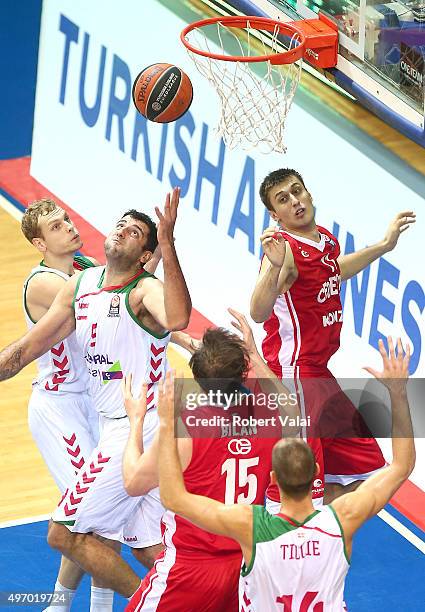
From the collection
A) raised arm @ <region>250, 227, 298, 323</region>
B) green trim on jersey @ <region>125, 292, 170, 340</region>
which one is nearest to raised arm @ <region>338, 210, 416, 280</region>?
raised arm @ <region>250, 227, 298, 323</region>

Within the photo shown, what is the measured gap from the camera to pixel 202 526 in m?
6.13

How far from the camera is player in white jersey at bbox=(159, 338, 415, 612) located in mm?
5949

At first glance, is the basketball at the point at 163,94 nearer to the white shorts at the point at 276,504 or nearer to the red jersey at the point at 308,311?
the red jersey at the point at 308,311

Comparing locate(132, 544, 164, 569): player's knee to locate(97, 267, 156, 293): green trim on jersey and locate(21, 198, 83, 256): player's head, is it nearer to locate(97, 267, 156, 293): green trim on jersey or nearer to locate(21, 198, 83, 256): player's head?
locate(97, 267, 156, 293): green trim on jersey

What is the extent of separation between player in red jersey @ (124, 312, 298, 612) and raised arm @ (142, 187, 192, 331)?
2.62 feet

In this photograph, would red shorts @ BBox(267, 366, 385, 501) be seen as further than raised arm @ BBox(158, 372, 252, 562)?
Yes

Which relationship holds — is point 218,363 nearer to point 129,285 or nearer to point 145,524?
point 129,285

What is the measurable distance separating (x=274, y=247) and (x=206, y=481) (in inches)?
71.6

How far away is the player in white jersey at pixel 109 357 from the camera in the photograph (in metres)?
7.92

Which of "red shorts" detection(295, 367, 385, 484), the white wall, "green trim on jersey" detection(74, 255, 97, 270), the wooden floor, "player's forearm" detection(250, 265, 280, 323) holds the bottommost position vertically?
the wooden floor

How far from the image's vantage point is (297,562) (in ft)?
19.6

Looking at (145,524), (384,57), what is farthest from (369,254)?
(384,57)

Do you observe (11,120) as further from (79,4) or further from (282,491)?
(282,491)

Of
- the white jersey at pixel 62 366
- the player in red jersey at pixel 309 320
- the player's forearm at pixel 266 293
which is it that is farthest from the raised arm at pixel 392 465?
the white jersey at pixel 62 366
